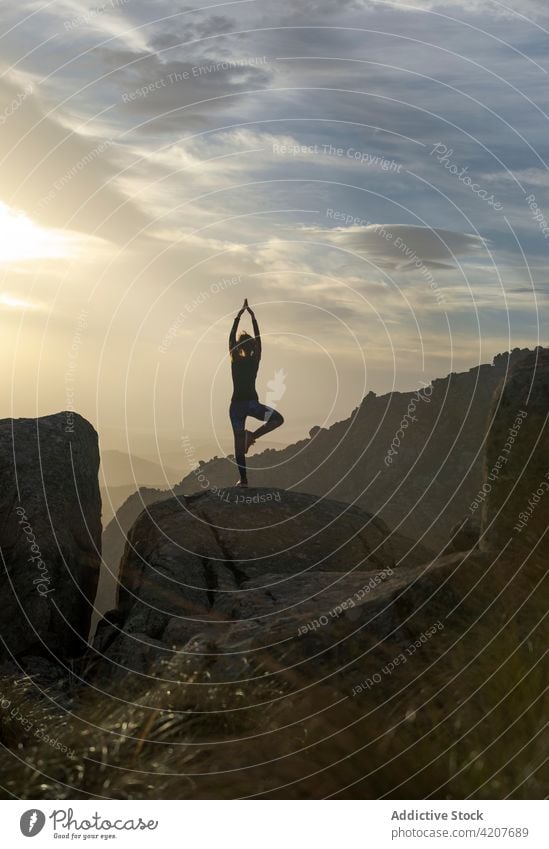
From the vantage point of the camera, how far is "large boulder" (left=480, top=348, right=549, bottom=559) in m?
14.8

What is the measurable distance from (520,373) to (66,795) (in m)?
11.0

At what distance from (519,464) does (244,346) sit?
12.8 meters

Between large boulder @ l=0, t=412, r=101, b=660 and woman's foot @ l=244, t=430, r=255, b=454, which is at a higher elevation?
woman's foot @ l=244, t=430, r=255, b=454

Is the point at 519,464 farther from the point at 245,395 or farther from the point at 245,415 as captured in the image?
the point at 245,415

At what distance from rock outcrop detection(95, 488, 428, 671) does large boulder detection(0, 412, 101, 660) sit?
1.73m

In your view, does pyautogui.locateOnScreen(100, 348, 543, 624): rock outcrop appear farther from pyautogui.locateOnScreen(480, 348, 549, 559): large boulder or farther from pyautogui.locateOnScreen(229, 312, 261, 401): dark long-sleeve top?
pyautogui.locateOnScreen(480, 348, 549, 559): large boulder

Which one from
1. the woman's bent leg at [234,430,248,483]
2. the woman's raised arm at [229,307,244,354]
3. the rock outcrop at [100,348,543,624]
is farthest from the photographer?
the rock outcrop at [100,348,543,624]

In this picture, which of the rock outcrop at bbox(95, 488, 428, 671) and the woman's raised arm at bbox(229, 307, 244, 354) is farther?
the woman's raised arm at bbox(229, 307, 244, 354)

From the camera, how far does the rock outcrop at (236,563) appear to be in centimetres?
1972

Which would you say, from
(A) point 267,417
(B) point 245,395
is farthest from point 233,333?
(A) point 267,417

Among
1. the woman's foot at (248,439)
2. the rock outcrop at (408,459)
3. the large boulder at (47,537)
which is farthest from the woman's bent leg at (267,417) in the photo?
the rock outcrop at (408,459)

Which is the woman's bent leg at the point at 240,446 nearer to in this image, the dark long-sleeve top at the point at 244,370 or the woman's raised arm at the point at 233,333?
the dark long-sleeve top at the point at 244,370

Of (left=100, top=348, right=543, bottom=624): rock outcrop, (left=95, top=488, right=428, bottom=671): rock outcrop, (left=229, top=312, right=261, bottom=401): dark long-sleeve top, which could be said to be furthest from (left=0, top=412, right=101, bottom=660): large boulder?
(left=100, top=348, right=543, bottom=624): rock outcrop
